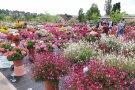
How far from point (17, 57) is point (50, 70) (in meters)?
2.21

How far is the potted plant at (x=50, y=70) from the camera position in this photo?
18.0 feet

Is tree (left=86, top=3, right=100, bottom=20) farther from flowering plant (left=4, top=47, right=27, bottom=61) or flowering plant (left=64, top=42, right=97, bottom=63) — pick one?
flowering plant (left=4, top=47, right=27, bottom=61)

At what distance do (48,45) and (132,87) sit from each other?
4.22m

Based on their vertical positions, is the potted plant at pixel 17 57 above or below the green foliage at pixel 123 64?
below

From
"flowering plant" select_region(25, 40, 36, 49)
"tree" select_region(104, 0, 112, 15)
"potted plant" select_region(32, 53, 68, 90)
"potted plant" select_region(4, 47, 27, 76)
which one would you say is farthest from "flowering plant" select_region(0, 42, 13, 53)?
"tree" select_region(104, 0, 112, 15)

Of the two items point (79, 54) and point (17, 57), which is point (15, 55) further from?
point (79, 54)

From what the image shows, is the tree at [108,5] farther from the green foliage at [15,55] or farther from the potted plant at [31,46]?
the green foliage at [15,55]

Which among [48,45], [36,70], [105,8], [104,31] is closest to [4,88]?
[36,70]

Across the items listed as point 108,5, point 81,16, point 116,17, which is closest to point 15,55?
point 116,17

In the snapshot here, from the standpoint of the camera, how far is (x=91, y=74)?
4.80 m

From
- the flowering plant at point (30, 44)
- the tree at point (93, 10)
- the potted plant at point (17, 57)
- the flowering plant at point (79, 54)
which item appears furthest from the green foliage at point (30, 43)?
the tree at point (93, 10)

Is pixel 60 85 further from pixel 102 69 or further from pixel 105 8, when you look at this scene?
pixel 105 8

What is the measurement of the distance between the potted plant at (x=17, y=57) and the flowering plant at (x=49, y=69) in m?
1.88

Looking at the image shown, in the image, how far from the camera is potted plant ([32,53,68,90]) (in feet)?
18.0
